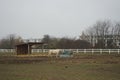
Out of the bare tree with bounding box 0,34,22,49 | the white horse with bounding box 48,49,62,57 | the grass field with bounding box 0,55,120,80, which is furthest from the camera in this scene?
the bare tree with bounding box 0,34,22,49

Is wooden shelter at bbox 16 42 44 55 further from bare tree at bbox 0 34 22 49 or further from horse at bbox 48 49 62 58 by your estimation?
bare tree at bbox 0 34 22 49

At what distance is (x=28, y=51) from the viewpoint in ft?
165

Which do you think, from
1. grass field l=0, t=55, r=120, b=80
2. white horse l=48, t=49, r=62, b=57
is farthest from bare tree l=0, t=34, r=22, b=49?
grass field l=0, t=55, r=120, b=80

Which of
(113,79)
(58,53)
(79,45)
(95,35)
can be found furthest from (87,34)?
(113,79)

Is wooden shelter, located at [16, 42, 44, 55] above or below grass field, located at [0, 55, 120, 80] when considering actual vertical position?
above

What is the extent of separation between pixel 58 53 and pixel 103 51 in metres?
10.8

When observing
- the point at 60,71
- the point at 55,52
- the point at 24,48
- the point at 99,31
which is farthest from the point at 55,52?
the point at 99,31

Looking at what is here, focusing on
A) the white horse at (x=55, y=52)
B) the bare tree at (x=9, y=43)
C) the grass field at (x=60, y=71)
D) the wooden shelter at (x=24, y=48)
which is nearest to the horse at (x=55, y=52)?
the white horse at (x=55, y=52)

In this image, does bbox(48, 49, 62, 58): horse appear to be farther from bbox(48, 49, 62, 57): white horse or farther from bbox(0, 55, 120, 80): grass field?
bbox(0, 55, 120, 80): grass field

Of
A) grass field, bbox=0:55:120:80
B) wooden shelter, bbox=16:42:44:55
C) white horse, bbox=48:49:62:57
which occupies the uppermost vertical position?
wooden shelter, bbox=16:42:44:55

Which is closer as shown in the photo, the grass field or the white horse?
the grass field

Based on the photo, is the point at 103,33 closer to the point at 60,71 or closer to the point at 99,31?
the point at 99,31

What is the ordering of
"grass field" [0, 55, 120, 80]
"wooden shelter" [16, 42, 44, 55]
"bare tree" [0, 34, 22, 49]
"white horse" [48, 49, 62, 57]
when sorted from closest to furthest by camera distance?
1. "grass field" [0, 55, 120, 80]
2. "white horse" [48, 49, 62, 57]
3. "wooden shelter" [16, 42, 44, 55]
4. "bare tree" [0, 34, 22, 49]

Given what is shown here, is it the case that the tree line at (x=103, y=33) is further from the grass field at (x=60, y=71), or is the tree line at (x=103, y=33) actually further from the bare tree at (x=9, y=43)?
the grass field at (x=60, y=71)
